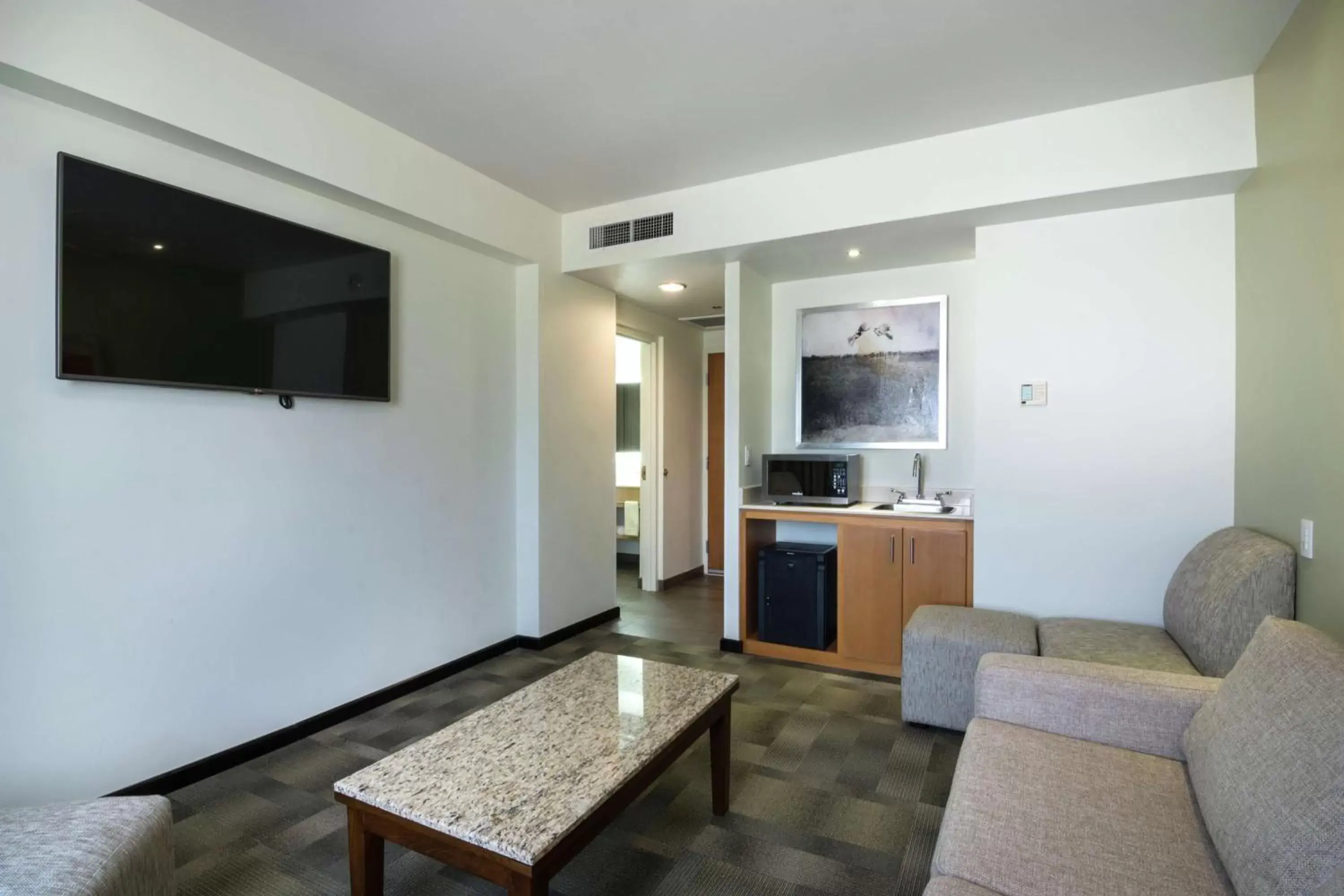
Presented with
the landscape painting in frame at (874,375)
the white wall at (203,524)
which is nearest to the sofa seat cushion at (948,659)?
the landscape painting in frame at (874,375)

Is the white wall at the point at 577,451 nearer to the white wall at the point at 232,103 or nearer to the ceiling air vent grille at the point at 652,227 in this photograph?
the ceiling air vent grille at the point at 652,227

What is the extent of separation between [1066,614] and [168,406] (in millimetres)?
3797

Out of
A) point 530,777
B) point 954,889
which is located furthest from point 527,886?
point 954,889

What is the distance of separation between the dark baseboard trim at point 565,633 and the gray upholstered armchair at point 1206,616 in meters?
2.59

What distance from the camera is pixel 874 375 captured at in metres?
4.01

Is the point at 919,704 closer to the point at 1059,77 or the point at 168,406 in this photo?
the point at 1059,77

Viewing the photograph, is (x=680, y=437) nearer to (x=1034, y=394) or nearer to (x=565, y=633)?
(x=565, y=633)

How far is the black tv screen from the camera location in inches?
80.7

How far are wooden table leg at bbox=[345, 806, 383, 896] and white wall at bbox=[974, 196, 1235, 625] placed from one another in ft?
9.20

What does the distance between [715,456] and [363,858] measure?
4780 mm

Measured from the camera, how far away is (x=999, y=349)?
10.5 feet

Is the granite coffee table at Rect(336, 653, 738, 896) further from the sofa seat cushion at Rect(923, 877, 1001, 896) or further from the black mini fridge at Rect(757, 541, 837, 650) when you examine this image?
the black mini fridge at Rect(757, 541, 837, 650)

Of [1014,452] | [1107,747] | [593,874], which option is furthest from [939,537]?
[593,874]

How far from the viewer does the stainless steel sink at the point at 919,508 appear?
352 cm
